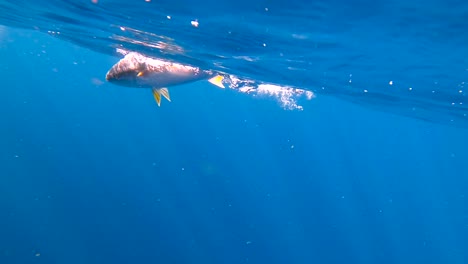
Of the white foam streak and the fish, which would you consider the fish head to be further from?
the white foam streak

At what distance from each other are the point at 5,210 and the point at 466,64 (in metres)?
37.4

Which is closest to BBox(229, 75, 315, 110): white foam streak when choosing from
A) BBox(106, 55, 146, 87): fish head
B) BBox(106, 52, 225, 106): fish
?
BBox(106, 52, 225, 106): fish

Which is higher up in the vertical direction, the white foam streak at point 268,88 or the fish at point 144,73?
the fish at point 144,73

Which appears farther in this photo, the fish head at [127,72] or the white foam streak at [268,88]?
the white foam streak at [268,88]

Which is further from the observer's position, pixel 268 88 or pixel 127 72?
pixel 268 88

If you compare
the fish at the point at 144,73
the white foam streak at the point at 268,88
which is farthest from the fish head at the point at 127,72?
the white foam streak at the point at 268,88

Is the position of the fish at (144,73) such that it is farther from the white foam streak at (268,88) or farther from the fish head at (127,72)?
the white foam streak at (268,88)

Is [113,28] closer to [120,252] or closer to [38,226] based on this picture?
[120,252]

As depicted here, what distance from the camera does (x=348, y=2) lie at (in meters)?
7.15

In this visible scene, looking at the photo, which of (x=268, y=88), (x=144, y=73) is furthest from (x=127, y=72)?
(x=268, y=88)

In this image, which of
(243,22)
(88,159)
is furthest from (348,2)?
(88,159)

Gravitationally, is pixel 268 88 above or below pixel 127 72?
below

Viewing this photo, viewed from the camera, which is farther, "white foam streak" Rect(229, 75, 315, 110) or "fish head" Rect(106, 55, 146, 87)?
"white foam streak" Rect(229, 75, 315, 110)

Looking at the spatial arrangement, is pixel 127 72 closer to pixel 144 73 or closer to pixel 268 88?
pixel 144 73
